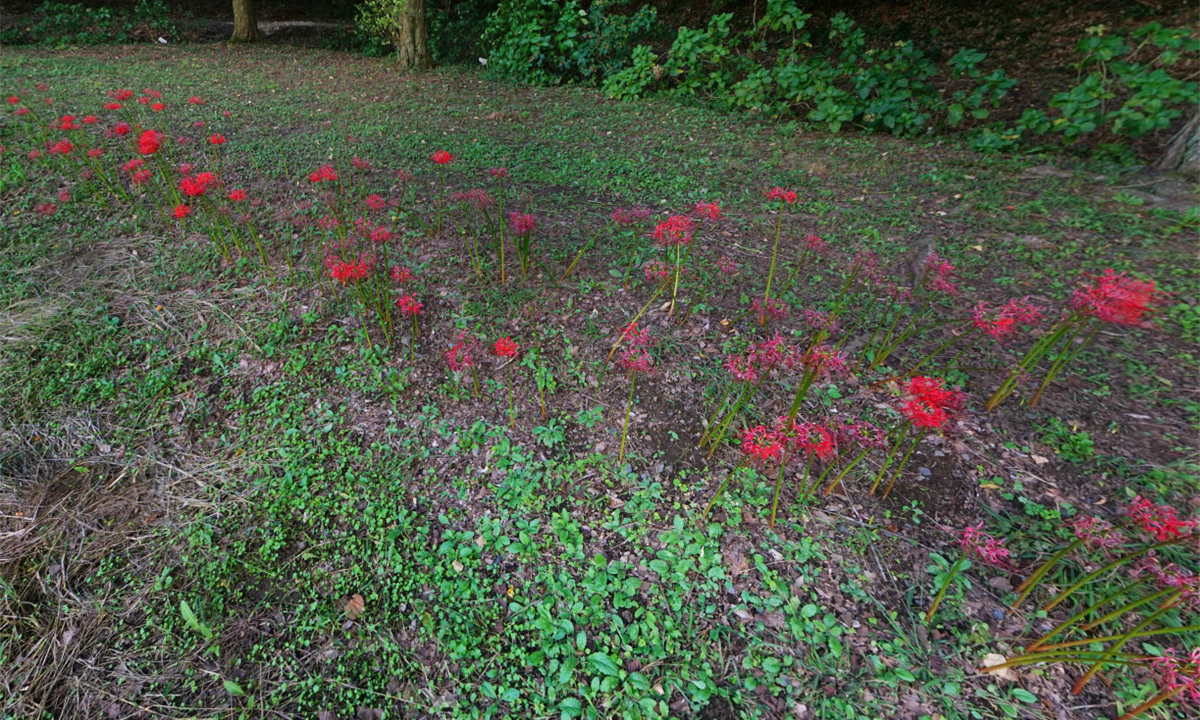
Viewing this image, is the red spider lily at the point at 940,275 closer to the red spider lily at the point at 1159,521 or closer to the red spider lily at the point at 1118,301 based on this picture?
the red spider lily at the point at 1118,301

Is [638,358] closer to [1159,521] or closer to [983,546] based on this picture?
[983,546]

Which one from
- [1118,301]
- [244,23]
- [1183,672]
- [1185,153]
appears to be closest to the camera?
[1183,672]

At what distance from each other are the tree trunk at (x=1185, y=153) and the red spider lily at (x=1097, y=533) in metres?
3.48

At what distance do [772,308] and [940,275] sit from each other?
783 millimetres

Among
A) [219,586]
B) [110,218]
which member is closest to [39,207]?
[110,218]

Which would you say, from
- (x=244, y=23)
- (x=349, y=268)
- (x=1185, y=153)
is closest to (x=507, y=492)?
(x=349, y=268)

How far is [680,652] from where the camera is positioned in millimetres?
1685

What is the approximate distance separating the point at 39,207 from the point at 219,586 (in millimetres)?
3608

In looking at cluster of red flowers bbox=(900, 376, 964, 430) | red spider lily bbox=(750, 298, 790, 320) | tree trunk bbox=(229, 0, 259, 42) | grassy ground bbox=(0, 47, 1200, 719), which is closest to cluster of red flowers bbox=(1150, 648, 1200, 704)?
grassy ground bbox=(0, 47, 1200, 719)

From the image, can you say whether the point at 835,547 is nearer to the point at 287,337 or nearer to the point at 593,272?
the point at 593,272

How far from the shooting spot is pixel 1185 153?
11.9ft

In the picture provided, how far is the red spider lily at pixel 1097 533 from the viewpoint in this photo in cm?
151

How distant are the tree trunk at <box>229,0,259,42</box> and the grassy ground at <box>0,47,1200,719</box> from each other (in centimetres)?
807

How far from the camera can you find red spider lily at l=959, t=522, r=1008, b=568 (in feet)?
5.41
